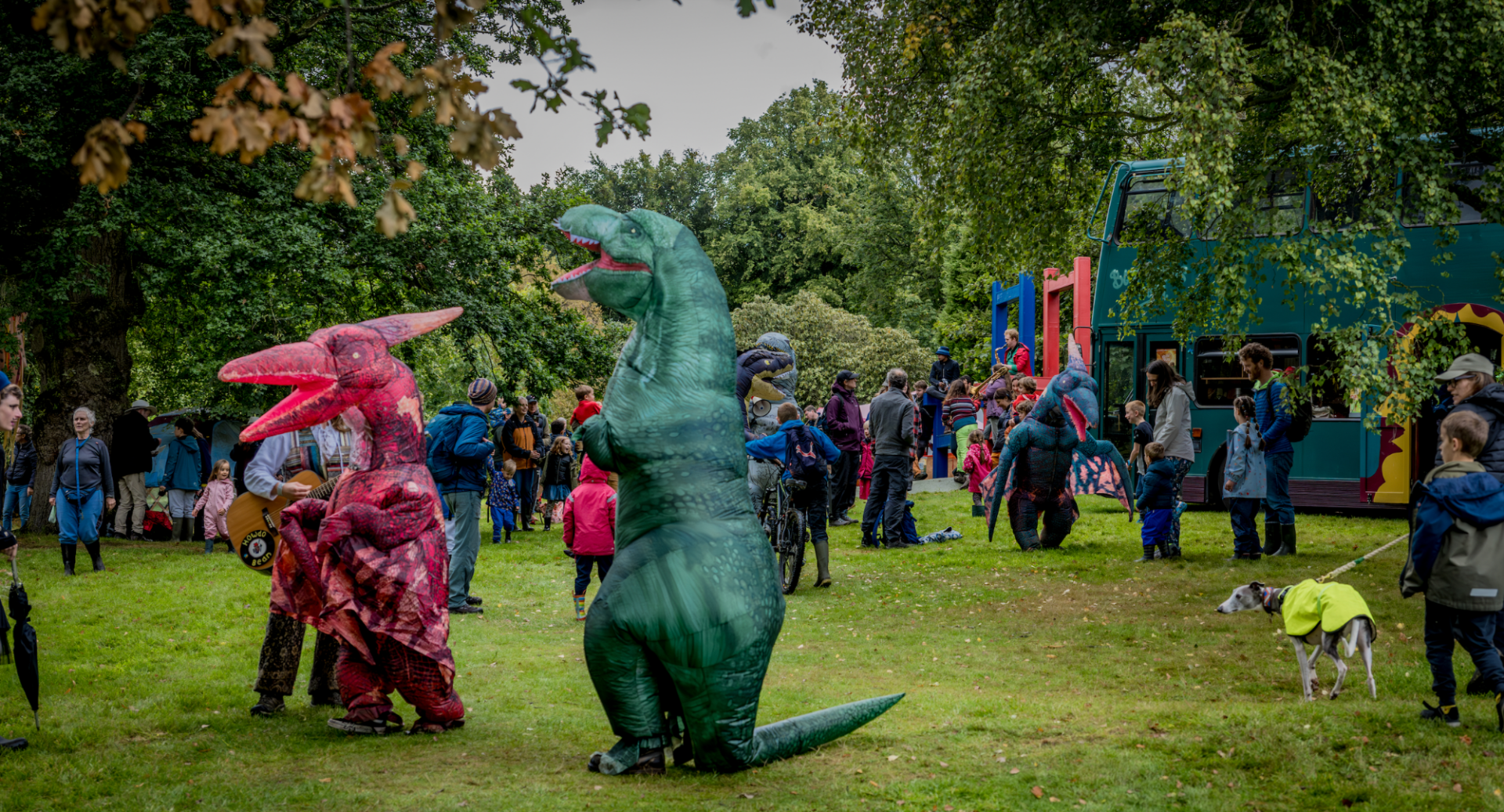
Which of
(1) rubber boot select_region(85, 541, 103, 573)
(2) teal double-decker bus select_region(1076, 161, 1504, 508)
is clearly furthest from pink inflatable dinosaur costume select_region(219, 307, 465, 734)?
(2) teal double-decker bus select_region(1076, 161, 1504, 508)

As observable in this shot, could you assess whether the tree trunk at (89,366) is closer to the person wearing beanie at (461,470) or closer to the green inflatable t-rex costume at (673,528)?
the person wearing beanie at (461,470)

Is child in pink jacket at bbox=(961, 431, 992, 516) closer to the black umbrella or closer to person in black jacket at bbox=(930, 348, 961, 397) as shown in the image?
person in black jacket at bbox=(930, 348, 961, 397)

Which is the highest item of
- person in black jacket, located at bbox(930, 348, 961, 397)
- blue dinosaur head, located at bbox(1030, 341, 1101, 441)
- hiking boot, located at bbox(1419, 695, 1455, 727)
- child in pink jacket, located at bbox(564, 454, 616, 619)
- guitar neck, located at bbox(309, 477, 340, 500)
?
person in black jacket, located at bbox(930, 348, 961, 397)

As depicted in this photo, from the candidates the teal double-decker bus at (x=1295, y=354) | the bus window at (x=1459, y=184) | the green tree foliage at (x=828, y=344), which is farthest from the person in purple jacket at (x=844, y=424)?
the green tree foliage at (x=828, y=344)

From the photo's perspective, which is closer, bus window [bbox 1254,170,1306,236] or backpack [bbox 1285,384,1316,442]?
bus window [bbox 1254,170,1306,236]

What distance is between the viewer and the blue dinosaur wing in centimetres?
1298

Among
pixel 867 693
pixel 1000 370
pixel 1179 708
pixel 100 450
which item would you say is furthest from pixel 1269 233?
pixel 100 450

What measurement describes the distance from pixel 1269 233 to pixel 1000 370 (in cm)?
939

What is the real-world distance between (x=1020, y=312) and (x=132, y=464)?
1430cm

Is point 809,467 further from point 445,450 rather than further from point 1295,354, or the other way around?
point 1295,354

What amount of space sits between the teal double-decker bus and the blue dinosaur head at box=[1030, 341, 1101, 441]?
46.5 inches

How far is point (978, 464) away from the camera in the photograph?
16875 mm

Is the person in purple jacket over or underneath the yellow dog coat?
over

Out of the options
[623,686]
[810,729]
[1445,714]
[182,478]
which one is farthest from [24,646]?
[182,478]
